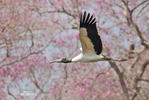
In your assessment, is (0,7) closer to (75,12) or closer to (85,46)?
(75,12)

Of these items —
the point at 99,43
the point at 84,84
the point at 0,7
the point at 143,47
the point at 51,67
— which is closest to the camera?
the point at 99,43

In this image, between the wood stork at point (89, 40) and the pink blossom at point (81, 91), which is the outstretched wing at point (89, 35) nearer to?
the wood stork at point (89, 40)

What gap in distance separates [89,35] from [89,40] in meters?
0.11

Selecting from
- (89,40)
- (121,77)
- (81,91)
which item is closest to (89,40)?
(89,40)

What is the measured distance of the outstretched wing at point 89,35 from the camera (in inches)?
265

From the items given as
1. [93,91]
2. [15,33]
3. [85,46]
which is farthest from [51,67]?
[85,46]

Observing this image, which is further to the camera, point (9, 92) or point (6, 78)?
point (9, 92)

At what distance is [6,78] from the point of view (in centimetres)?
1265

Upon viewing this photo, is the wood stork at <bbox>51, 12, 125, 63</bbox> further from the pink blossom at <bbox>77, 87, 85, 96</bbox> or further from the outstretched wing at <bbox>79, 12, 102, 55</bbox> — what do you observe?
the pink blossom at <bbox>77, 87, 85, 96</bbox>

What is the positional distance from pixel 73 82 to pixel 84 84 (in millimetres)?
470

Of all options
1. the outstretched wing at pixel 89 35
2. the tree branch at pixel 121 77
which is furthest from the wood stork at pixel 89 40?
the tree branch at pixel 121 77

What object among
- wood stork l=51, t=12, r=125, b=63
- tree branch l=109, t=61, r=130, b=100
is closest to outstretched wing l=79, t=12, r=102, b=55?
wood stork l=51, t=12, r=125, b=63

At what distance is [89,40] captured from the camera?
269 inches

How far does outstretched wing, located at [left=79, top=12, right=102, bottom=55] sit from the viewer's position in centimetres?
673
